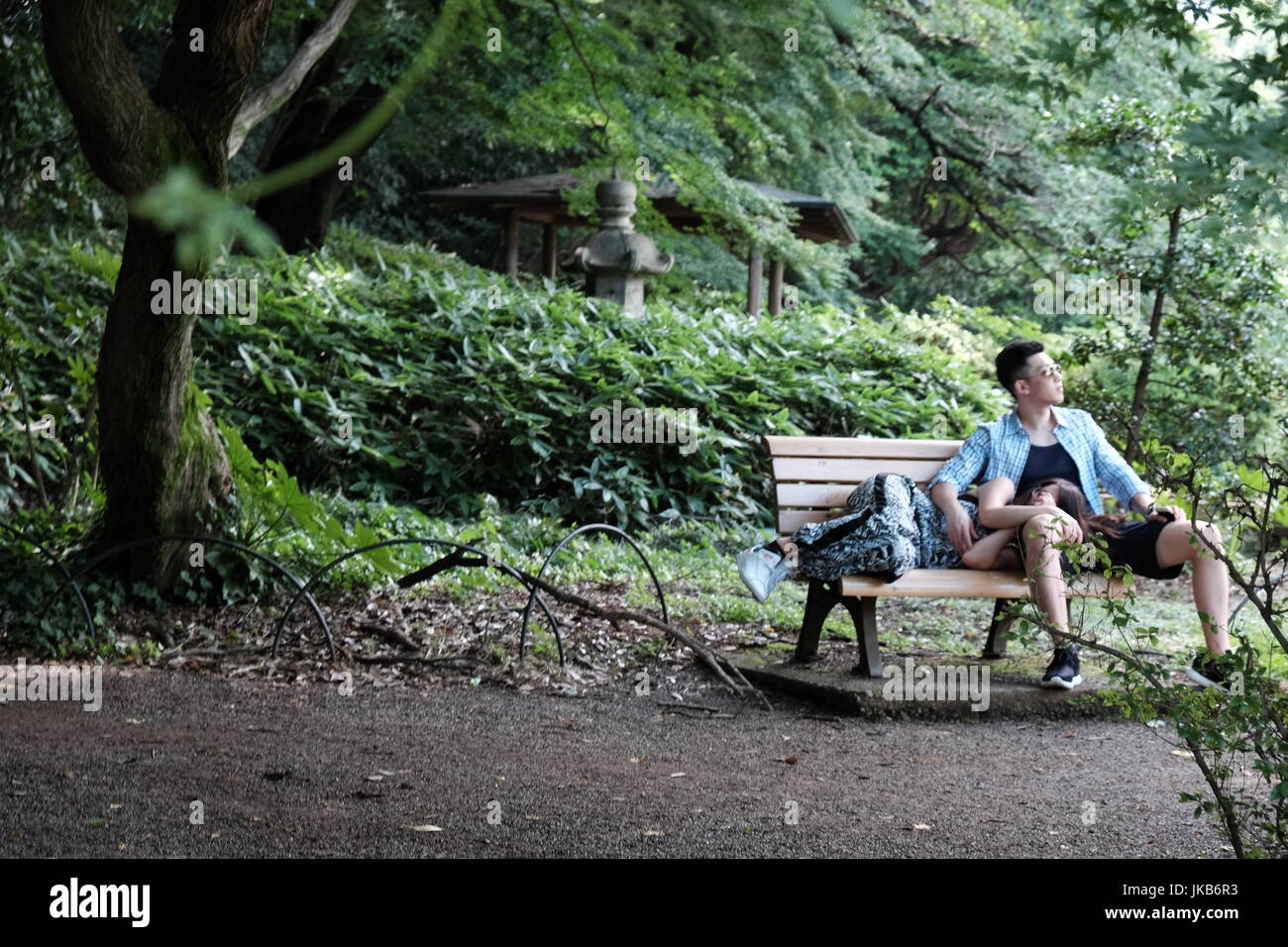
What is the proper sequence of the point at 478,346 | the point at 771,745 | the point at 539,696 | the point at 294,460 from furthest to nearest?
the point at 478,346 → the point at 294,460 → the point at 539,696 → the point at 771,745

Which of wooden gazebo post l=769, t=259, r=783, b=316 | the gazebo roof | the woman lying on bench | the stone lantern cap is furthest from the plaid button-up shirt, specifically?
wooden gazebo post l=769, t=259, r=783, b=316

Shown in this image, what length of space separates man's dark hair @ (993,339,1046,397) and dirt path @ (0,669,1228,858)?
1.47 m

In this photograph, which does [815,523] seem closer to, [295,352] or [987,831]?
[987,831]

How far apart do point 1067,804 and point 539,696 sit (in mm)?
2148

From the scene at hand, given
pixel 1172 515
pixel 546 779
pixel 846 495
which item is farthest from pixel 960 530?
pixel 546 779

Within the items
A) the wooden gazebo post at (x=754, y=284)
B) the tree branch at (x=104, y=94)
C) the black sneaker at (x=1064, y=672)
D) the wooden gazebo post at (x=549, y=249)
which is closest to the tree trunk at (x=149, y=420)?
the tree branch at (x=104, y=94)

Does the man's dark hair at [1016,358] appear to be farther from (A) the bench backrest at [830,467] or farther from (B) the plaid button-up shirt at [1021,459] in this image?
(A) the bench backrest at [830,467]

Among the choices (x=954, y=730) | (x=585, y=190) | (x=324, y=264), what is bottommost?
(x=954, y=730)

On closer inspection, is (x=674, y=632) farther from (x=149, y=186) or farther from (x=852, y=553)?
(x=149, y=186)

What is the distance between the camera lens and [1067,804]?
12.9ft

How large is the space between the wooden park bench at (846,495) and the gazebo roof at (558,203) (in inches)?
319

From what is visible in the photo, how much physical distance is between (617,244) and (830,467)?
6095 millimetres

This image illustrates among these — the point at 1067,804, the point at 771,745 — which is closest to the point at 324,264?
the point at 771,745

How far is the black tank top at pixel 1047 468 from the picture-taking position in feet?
18.4
